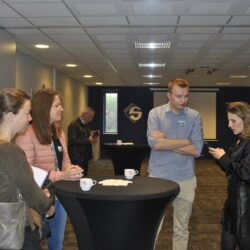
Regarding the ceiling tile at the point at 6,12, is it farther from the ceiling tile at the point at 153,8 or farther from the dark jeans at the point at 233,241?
the dark jeans at the point at 233,241

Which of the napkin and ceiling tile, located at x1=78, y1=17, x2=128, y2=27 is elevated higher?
ceiling tile, located at x1=78, y1=17, x2=128, y2=27

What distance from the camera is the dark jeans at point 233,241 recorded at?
117 inches

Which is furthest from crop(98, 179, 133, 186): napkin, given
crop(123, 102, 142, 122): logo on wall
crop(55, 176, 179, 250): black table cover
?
crop(123, 102, 142, 122): logo on wall

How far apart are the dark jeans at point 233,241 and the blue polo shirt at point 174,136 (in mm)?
538

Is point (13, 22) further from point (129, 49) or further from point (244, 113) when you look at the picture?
point (244, 113)

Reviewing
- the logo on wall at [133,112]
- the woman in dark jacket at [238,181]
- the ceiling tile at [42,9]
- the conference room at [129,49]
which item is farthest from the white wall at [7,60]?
the logo on wall at [133,112]

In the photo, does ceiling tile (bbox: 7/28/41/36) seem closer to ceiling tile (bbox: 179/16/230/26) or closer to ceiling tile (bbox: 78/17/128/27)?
ceiling tile (bbox: 78/17/128/27)

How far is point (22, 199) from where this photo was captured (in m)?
1.93

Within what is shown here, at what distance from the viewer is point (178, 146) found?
311 cm

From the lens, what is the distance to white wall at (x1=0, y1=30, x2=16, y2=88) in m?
5.17

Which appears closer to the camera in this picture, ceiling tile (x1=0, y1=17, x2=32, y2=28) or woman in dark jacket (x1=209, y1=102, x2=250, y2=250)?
woman in dark jacket (x1=209, y1=102, x2=250, y2=250)

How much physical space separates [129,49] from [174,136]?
141 inches

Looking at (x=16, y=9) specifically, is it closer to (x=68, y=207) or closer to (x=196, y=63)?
(x=68, y=207)

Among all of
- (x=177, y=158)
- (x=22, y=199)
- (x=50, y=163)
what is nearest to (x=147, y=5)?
(x=177, y=158)
